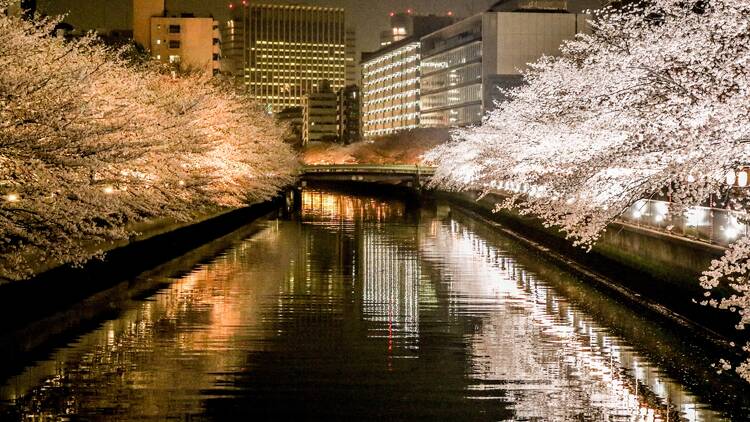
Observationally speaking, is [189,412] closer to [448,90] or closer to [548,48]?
[548,48]

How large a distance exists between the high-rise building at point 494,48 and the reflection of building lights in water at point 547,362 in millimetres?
115235

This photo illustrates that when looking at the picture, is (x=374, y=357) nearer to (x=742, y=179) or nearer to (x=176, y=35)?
(x=742, y=179)

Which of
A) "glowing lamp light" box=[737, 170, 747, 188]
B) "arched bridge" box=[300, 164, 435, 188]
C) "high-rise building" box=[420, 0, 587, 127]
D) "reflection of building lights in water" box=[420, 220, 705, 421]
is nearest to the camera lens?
"reflection of building lights in water" box=[420, 220, 705, 421]

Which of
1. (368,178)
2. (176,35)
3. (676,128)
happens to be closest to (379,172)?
(368,178)

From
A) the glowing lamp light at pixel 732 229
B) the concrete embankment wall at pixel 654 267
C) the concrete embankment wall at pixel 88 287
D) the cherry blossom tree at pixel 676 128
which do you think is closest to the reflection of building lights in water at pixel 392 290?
the cherry blossom tree at pixel 676 128

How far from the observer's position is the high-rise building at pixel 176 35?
469 ft

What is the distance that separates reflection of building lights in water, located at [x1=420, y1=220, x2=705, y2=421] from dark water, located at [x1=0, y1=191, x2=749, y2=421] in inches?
1.7

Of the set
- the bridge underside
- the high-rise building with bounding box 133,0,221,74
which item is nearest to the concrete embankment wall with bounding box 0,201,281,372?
the bridge underside

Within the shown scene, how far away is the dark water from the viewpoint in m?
12.5

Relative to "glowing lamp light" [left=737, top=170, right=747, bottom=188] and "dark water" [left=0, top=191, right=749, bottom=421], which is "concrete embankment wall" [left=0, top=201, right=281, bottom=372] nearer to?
"dark water" [left=0, top=191, right=749, bottom=421]

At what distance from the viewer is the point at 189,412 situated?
11.9 m

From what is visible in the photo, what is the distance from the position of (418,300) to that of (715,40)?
9680 millimetres

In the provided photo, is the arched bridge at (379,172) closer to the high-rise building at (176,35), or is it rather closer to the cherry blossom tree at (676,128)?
the high-rise building at (176,35)

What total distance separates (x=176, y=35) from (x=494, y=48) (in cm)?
4440
